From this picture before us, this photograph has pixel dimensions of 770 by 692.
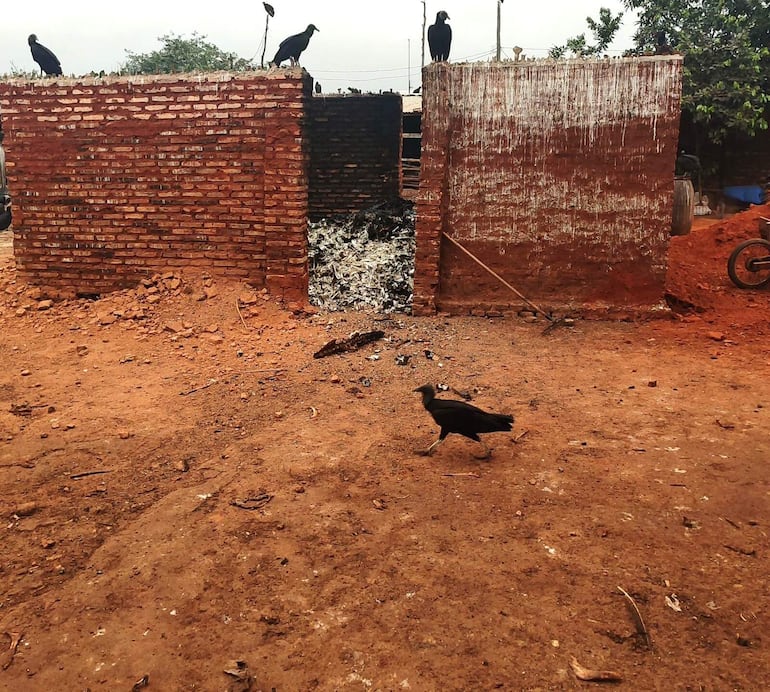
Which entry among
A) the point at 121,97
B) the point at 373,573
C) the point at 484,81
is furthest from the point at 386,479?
the point at 121,97

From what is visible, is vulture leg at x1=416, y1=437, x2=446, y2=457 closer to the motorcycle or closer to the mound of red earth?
the mound of red earth

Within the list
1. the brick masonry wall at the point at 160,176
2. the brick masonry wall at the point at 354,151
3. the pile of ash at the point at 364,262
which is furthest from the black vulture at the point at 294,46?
the brick masonry wall at the point at 354,151

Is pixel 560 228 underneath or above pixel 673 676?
above

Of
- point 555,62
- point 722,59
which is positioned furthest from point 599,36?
point 555,62

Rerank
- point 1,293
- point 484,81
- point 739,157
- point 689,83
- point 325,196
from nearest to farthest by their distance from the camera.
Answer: point 484,81 → point 1,293 → point 325,196 → point 689,83 → point 739,157

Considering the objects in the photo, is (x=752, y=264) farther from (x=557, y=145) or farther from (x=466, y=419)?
(x=466, y=419)

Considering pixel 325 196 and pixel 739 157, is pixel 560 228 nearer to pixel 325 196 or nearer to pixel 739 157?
pixel 325 196

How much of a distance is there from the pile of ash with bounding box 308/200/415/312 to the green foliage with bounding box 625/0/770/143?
8855 mm

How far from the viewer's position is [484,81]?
695 cm

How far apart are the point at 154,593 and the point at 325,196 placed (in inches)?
388

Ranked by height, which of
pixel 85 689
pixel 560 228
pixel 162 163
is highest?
pixel 162 163

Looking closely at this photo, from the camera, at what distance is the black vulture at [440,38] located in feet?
24.6

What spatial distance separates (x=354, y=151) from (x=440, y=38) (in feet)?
13.5

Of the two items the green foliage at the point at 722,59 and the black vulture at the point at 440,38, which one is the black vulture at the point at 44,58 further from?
the green foliage at the point at 722,59
